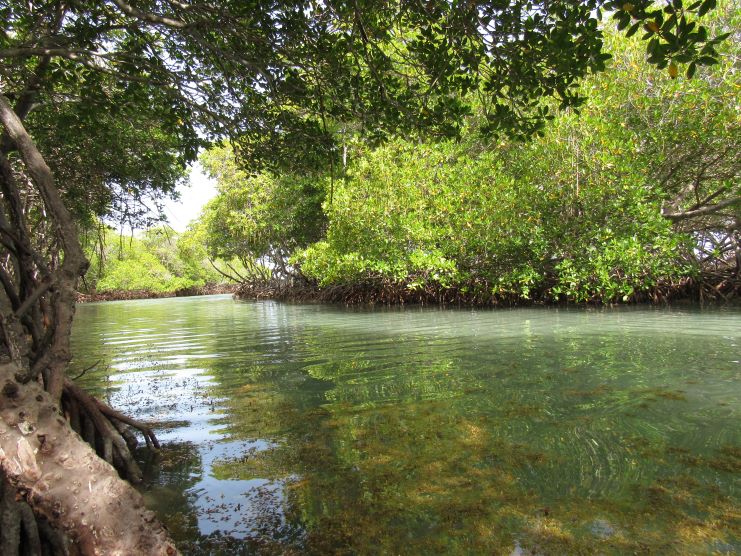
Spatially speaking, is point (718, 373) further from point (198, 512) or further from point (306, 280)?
point (306, 280)

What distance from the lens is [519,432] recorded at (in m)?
3.19

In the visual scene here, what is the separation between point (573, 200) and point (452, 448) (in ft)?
34.8

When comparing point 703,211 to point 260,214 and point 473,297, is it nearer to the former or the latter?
point 473,297

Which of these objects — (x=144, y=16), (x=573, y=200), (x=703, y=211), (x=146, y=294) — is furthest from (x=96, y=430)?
(x=146, y=294)

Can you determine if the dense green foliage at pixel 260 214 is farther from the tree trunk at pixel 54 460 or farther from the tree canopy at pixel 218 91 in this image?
the tree trunk at pixel 54 460

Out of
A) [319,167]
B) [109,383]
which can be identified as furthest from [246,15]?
[109,383]

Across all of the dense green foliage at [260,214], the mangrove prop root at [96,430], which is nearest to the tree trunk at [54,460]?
the mangrove prop root at [96,430]

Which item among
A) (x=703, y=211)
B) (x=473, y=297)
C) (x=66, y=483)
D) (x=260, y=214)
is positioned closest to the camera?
(x=66, y=483)

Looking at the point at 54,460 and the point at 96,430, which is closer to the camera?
the point at 54,460

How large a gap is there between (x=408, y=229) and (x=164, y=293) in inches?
1574

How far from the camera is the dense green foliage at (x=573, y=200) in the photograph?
10977mm

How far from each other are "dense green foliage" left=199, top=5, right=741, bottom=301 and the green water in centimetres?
554

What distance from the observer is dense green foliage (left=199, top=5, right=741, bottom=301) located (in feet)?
36.0

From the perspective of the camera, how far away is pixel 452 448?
117 inches
